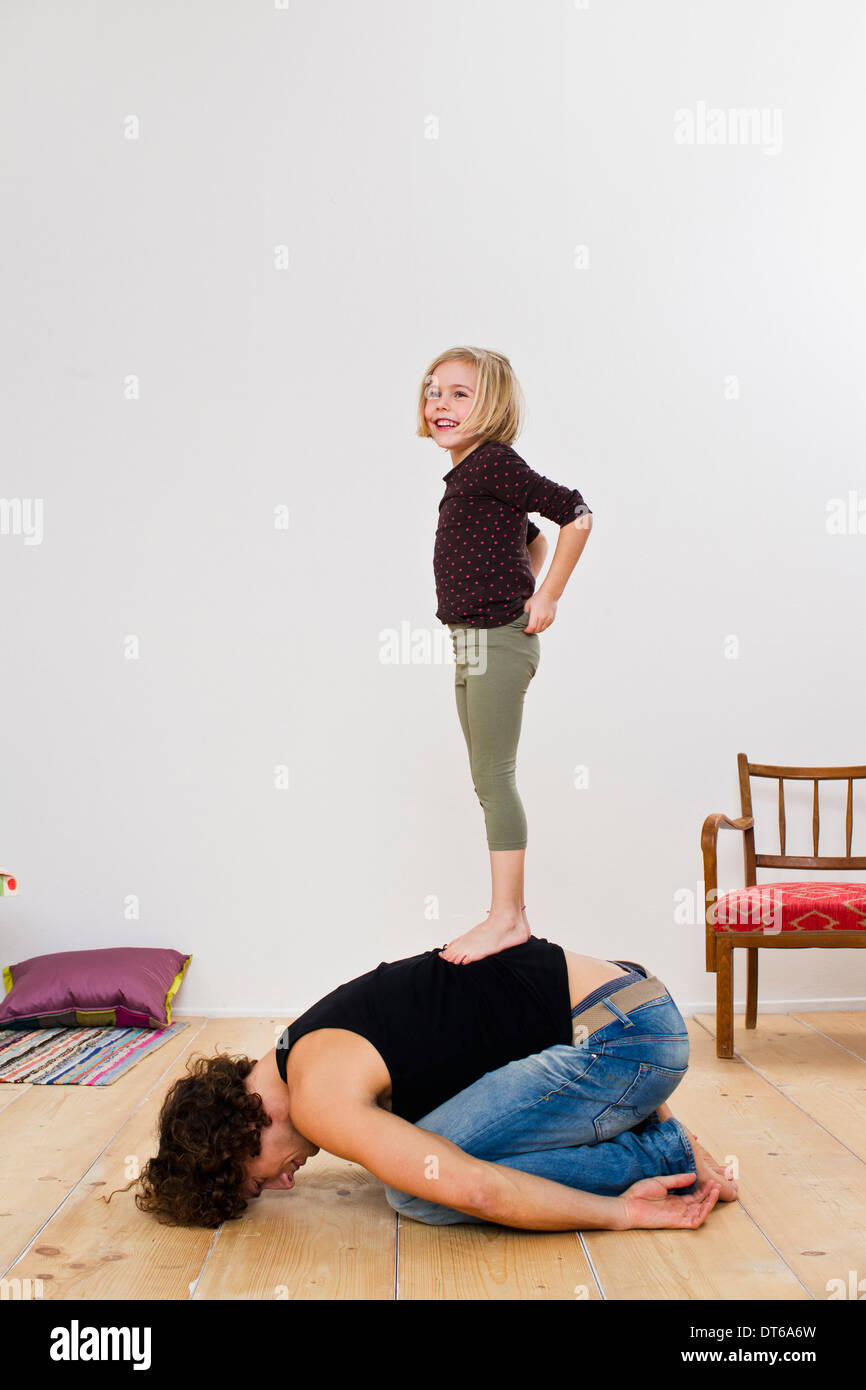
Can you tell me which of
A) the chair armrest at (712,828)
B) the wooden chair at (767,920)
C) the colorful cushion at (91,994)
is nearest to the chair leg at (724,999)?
the wooden chair at (767,920)

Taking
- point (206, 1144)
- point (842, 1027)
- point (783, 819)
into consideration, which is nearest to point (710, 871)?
point (783, 819)

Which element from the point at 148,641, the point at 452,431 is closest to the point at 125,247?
the point at 148,641

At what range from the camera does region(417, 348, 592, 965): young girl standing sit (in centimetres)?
243

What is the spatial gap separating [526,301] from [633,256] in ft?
1.25

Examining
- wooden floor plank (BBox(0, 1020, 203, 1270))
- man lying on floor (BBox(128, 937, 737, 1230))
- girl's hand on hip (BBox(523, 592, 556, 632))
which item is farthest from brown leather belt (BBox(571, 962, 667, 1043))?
wooden floor plank (BBox(0, 1020, 203, 1270))

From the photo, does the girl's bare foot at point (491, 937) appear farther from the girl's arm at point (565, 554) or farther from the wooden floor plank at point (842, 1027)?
the wooden floor plank at point (842, 1027)

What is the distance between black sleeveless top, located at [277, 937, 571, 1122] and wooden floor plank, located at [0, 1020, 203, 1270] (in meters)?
0.58

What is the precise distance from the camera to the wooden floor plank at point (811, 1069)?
8.16 feet

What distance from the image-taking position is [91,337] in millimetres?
3693

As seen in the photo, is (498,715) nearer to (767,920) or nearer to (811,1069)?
(767,920)

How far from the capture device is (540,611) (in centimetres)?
243

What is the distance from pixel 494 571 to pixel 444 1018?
1015mm

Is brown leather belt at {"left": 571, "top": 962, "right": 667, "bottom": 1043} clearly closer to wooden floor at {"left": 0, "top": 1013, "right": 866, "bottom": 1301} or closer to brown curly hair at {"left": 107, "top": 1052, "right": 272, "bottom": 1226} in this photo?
wooden floor at {"left": 0, "top": 1013, "right": 866, "bottom": 1301}

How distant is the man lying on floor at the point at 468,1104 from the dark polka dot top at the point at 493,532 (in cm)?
81
